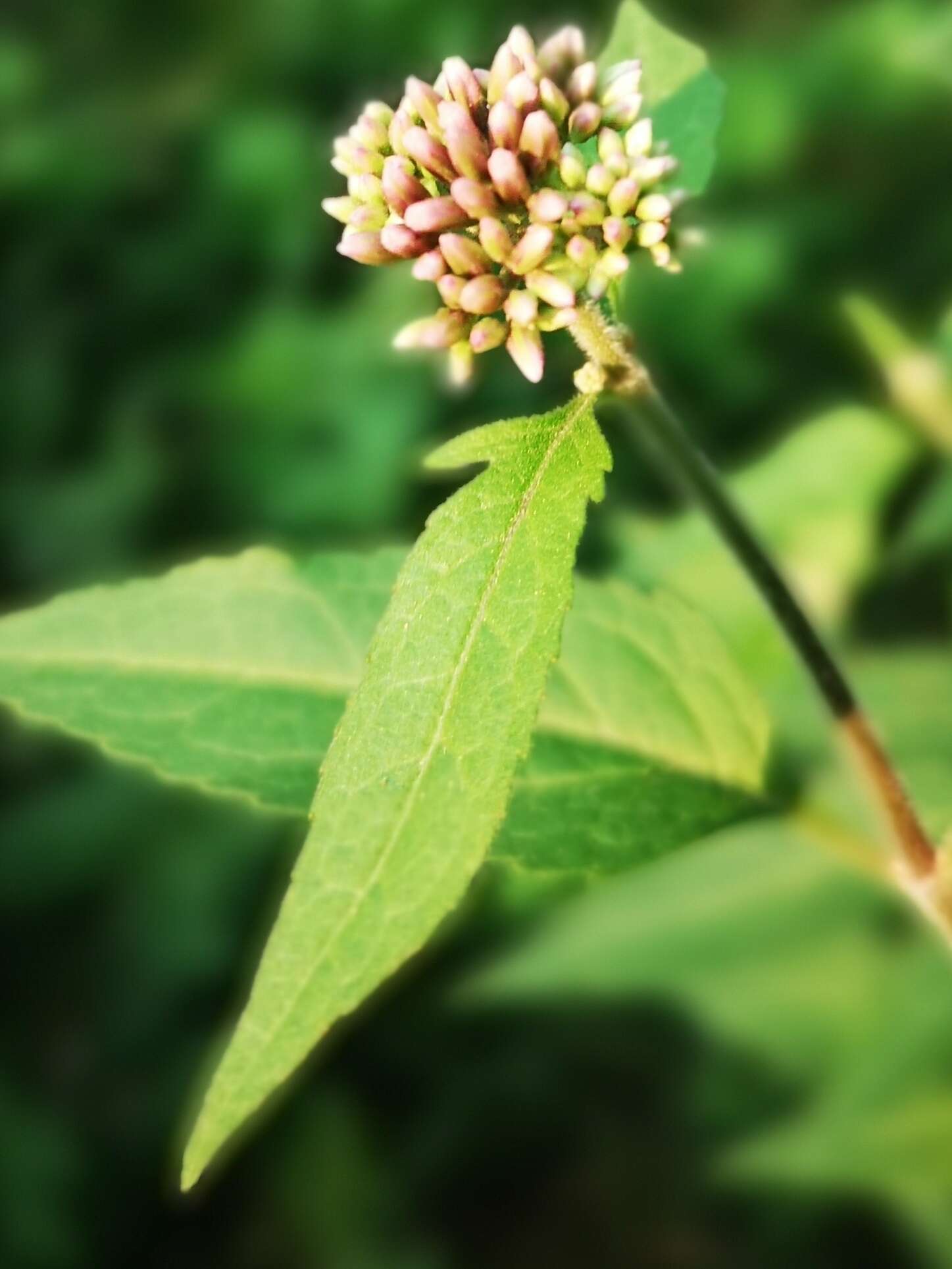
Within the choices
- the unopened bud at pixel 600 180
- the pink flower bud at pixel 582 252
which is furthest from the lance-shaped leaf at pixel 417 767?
the unopened bud at pixel 600 180

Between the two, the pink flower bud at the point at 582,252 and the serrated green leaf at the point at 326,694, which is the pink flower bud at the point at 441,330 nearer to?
the pink flower bud at the point at 582,252

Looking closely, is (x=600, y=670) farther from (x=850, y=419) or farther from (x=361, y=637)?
(x=850, y=419)

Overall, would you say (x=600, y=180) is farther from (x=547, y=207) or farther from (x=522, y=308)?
(x=522, y=308)

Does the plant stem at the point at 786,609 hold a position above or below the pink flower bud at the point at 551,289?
below

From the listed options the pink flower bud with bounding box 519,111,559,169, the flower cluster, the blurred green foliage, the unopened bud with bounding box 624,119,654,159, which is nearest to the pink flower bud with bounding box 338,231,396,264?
the flower cluster

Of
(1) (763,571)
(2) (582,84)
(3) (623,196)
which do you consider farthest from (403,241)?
(1) (763,571)

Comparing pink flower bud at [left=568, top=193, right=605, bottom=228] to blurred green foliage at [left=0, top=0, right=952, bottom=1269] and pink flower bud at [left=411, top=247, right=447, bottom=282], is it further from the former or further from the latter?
blurred green foliage at [left=0, top=0, right=952, bottom=1269]
